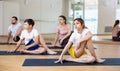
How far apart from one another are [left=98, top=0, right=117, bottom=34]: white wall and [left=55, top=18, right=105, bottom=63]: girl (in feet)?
17.2

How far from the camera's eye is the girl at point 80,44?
5.02 m

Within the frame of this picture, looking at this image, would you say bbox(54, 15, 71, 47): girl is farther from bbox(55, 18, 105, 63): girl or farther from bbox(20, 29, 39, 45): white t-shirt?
bbox(55, 18, 105, 63): girl

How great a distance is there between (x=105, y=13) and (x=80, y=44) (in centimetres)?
582

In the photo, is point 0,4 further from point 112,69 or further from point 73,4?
point 112,69

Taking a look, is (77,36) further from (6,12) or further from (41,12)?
(6,12)

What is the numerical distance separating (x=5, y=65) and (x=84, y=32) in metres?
1.58

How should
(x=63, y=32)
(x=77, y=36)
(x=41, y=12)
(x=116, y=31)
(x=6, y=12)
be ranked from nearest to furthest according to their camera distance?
1. (x=77, y=36)
2. (x=63, y=32)
3. (x=116, y=31)
4. (x=41, y=12)
5. (x=6, y=12)

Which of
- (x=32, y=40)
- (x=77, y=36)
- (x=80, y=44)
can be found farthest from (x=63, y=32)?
(x=80, y=44)

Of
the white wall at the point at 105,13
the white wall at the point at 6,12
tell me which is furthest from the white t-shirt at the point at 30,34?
the white wall at the point at 6,12

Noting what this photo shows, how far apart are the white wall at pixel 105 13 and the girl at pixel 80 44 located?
206 inches

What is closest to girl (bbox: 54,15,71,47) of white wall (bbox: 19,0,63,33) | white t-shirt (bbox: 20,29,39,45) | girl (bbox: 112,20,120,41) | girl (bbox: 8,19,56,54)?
girl (bbox: 8,19,56,54)

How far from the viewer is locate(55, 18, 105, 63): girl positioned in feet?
16.5

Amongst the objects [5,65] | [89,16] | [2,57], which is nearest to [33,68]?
[5,65]

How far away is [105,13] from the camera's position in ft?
34.9
